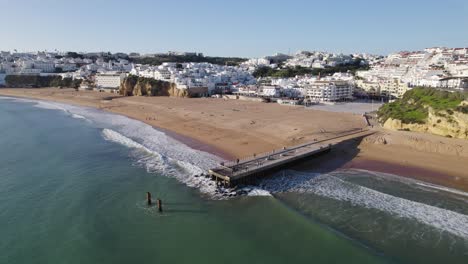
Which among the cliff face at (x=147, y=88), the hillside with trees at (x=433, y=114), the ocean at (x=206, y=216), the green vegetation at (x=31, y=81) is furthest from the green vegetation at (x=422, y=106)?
the green vegetation at (x=31, y=81)

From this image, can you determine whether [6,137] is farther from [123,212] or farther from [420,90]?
[420,90]

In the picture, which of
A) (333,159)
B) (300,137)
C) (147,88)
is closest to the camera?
(333,159)

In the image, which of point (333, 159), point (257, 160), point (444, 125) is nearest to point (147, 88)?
point (257, 160)

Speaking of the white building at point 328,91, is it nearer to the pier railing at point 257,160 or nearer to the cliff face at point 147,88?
the cliff face at point 147,88

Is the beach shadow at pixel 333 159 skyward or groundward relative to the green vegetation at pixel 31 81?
groundward

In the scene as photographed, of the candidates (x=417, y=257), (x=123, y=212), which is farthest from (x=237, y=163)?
(x=417, y=257)

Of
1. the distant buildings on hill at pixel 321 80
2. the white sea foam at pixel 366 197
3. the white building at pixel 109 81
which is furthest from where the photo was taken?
the white building at pixel 109 81

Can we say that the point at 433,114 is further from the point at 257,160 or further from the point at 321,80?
the point at 321,80

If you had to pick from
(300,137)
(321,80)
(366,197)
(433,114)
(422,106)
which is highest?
(321,80)
